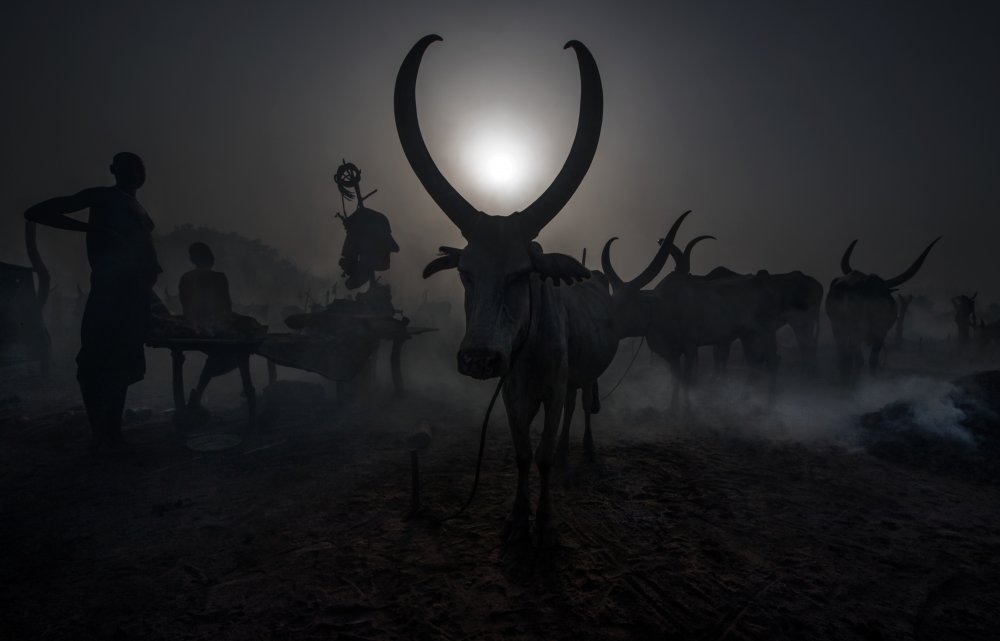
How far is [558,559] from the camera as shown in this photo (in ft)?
10.8

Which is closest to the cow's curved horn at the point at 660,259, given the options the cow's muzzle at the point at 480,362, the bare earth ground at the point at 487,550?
the bare earth ground at the point at 487,550

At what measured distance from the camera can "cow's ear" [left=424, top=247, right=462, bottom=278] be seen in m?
3.30

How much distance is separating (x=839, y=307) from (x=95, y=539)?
15636mm

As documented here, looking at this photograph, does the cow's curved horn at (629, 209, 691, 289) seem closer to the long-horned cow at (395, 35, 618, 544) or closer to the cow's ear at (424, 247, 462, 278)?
the long-horned cow at (395, 35, 618, 544)

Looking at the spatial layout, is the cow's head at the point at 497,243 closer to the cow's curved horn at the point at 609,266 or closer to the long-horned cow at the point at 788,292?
the cow's curved horn at the point at 609,266

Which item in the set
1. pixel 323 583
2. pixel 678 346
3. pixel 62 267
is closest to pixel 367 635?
pixel 323 583

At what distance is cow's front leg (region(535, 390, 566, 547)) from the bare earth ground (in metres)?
0.15

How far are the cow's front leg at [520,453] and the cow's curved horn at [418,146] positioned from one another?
163 centimetres

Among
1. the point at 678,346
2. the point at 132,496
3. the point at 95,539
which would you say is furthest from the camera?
the point at 678,346

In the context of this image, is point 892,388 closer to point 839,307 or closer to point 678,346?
point 839,307

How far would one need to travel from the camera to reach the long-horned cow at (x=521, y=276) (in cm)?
279

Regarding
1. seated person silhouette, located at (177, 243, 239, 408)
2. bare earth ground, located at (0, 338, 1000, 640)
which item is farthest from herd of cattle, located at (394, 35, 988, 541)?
seated person silhouette, located at (177, 243, 239, 408)

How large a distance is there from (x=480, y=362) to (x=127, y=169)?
287 inches

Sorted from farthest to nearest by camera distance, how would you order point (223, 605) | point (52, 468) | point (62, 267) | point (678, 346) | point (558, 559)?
point (62, 267), point (678, 346), point (52, 468), point (558, 559), point (223, 605)
